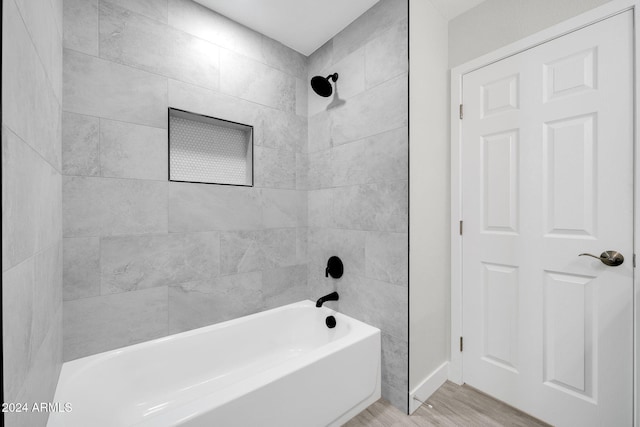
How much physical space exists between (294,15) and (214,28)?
0.56 metres

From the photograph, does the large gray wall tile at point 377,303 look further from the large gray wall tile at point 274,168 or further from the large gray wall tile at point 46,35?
the large gray wall tile at point 46,35

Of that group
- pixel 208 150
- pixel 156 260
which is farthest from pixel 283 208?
pixel 156 260

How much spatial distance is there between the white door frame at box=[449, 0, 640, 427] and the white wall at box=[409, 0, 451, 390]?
47 millimetres

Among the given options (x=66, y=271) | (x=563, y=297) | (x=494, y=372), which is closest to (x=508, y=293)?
(x=563, y=297)

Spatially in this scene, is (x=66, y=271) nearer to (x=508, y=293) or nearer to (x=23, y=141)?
(x=23, y=141)

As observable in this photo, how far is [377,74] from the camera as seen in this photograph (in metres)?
1.77

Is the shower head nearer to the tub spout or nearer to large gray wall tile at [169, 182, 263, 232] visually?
large gray wall tile at [169, 182, 263, 232]

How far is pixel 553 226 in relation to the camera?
4.89 ft

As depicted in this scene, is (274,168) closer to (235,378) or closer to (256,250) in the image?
(256,250)

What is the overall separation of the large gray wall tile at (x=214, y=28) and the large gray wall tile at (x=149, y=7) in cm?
4

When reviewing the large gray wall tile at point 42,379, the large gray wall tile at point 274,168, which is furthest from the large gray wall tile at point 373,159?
the large gray wall tile at point 42,379

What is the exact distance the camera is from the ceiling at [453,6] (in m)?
1.75

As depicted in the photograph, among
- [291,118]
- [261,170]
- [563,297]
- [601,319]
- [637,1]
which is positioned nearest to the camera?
[637,1]

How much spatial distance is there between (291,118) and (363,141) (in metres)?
0.72
